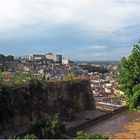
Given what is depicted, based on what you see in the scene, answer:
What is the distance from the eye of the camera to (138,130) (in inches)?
487

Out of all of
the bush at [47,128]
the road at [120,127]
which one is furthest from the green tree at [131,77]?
the bush at [47,128]

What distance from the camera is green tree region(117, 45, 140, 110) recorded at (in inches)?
485

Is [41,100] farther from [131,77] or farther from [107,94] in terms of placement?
[107,94]

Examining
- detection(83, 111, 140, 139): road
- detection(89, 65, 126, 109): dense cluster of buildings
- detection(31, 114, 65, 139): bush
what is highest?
detection(31, 114, 65, 139): bush

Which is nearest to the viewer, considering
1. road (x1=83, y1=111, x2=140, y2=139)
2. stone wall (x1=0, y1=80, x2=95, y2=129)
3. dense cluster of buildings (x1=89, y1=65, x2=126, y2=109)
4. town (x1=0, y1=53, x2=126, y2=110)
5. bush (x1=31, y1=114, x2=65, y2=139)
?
bush (x1=31, y1=114, x2=65, y2=139)

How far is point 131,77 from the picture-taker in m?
12.5

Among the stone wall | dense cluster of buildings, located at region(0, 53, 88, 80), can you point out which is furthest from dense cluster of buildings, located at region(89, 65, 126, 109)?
dense cluster of buildings, located at region(0, 53, 88, 80)

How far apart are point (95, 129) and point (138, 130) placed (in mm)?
1618

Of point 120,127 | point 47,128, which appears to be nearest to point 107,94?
point 120,127

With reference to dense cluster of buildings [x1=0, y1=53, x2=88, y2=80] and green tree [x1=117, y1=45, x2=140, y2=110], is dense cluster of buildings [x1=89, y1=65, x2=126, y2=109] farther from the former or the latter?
green tree [x1=117, y1=45, x2=140, y2=110]

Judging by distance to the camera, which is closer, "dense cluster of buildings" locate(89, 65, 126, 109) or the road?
the road

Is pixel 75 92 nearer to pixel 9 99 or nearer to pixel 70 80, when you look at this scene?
pixel 70 80

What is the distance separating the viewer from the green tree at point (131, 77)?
40.4 feet

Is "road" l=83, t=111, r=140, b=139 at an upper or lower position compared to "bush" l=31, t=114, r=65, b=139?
lower
